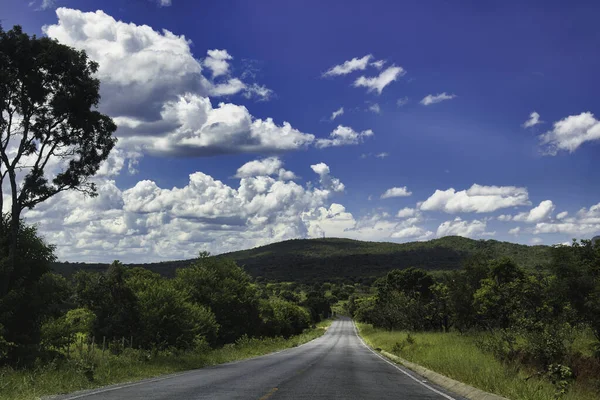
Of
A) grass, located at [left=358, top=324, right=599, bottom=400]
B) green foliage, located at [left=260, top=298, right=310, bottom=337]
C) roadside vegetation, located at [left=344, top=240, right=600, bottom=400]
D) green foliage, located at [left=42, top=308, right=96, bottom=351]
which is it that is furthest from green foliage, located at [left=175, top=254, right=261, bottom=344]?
grass, located at [left=358, top=324, right=599, bottom=400]

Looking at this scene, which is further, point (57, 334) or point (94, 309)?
point (94, 309)

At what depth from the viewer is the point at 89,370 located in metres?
16.7

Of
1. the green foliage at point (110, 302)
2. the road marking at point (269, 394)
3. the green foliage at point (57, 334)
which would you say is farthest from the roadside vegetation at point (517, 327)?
the green foliage at point (110, 302)

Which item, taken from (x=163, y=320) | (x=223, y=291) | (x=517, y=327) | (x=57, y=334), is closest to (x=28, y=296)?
(x=57, y=334)

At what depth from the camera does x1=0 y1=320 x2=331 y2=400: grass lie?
13484mm

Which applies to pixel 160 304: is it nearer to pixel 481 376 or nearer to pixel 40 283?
pixel 40 283

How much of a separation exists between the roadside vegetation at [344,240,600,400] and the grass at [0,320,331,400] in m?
12.1

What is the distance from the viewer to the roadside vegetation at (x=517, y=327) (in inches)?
550

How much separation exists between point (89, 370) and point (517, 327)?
57.0 ft

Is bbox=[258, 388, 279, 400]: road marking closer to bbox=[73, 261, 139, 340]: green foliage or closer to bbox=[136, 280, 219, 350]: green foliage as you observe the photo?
bbox=[136, 280, 219, 350]: green foliage

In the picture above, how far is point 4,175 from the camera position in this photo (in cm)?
2545

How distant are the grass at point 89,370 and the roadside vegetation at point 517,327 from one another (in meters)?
12.1

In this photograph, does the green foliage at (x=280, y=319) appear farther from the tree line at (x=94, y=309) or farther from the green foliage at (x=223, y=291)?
the tree line at (x=94, y=309)

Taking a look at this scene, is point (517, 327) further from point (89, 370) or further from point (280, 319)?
point (280, 319)
